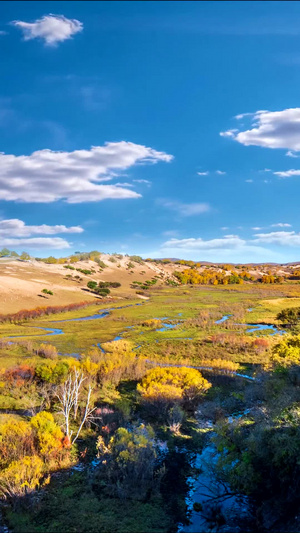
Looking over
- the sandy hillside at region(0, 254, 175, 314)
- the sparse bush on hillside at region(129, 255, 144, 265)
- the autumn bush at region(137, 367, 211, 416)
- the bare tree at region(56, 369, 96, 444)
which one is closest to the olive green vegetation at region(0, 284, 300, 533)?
the autumn bush at region(137, 367, 211, 416)

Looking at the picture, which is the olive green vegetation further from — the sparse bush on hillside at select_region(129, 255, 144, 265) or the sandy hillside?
the sparse bush on hillside at select_region(129, 255, 144, 265)

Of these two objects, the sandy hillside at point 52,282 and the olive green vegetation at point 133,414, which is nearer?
the olive green vegetation at point 133,414

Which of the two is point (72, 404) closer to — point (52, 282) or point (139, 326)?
point (139, 326)

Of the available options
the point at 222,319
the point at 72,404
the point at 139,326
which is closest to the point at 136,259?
the point at 222,319

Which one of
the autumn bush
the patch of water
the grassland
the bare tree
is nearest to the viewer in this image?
the bare tree

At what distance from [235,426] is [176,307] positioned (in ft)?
189

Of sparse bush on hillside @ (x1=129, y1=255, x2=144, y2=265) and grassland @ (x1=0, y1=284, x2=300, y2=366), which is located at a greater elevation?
sparse bush on hillside @ (x1=129, y1=255, x2=144, y2=265)

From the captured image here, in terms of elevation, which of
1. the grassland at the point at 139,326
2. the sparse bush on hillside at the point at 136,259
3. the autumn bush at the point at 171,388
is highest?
the sparse bush on hillside at the point at 136,259

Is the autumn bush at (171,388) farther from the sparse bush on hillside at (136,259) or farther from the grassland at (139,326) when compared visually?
the sparse bush on hillside at (136,259)

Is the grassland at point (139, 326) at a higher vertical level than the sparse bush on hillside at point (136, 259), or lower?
lower

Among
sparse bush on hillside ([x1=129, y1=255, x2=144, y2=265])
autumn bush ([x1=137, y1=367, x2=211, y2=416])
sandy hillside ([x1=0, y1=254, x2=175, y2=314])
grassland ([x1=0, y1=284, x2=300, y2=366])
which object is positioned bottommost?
grassland ([x1=0, y1=284, x2=300, y2=366])

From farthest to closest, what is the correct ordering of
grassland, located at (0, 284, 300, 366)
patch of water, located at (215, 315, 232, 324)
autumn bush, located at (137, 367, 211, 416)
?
patch of water, located at (215, 315, 232, 324) → grassland, located at (0, 284, 300, 366) → autumn bush, located at (137, 367, 211, 416)

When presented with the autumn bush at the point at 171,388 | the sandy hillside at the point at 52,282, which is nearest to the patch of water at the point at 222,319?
the autumn bush at the point at 171,388

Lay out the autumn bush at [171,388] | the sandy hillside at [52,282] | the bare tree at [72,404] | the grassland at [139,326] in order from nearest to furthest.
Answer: the bare tree at [72,404]
the autumn bush at [171,388]
the grassland at [139,326]
the sandy hillside at [52,282]
